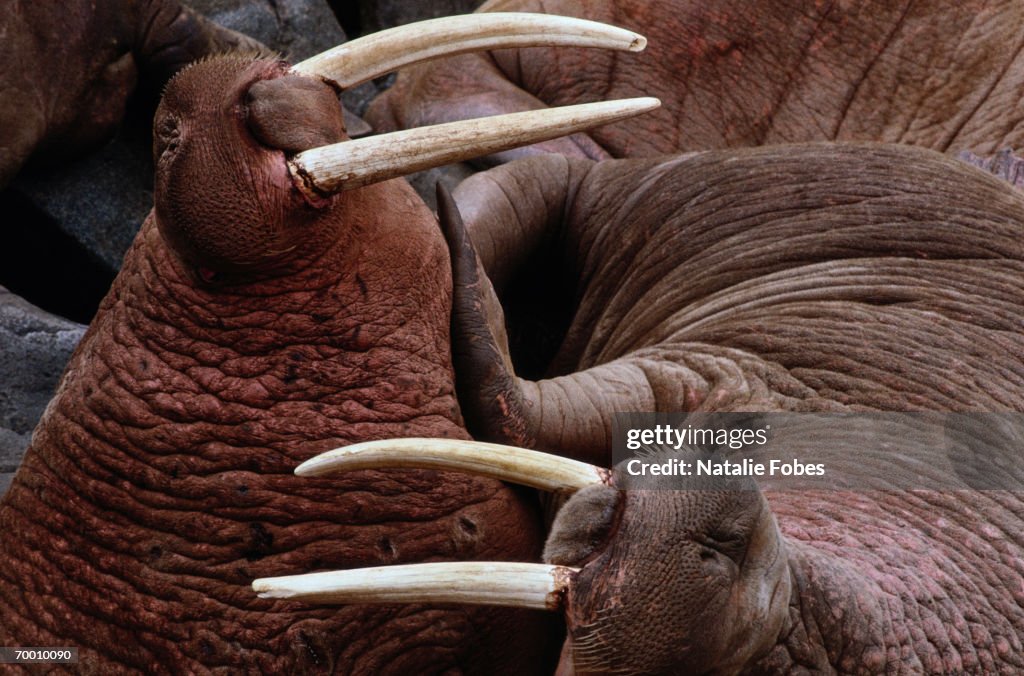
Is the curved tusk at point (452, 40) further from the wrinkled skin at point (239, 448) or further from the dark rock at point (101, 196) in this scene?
the dark rock at point (101, 196)

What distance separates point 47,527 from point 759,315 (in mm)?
1951

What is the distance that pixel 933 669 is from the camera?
7.70 feet

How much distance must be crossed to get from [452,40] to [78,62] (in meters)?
2.53

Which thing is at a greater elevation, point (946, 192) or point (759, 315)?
point (946, 192)

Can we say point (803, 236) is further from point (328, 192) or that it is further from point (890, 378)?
point (328, 192)

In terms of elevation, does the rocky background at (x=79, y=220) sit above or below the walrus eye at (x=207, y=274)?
below

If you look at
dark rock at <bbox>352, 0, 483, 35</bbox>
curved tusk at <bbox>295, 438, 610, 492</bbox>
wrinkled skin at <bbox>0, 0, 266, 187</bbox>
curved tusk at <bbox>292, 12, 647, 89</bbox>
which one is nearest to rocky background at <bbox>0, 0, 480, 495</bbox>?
wrinkled skin at <bbox>0, 0, 266, 187</bbox>

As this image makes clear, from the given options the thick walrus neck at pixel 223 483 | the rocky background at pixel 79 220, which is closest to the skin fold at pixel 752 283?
the thick walrus neck at pixel 223 483

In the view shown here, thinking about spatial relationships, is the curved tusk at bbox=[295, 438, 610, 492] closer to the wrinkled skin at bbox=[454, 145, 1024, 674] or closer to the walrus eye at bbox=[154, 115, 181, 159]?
the wrinkled skin at bbox=[454, 145, 1024, 674]

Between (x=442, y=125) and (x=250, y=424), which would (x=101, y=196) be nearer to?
(x=250, y=424)

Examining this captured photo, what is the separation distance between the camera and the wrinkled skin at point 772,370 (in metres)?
2.10

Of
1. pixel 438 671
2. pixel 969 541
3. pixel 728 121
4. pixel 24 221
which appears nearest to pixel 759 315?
pixel 969 541

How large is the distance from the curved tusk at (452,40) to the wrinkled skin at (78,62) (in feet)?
7.09

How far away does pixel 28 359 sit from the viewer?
4344 millimetres
